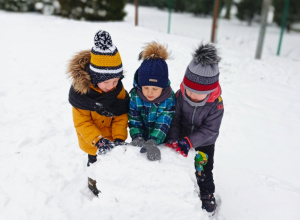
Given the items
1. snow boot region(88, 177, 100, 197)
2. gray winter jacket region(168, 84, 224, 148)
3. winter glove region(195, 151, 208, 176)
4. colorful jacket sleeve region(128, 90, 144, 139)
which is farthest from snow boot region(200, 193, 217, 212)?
snow boot region(88, 177, 100, 197)

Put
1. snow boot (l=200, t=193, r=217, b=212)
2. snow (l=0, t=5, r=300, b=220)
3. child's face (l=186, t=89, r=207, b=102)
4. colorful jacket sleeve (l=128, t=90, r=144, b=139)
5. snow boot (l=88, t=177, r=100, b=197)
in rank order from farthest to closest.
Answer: snow boot (l=88, t=177, r=100, b=197) < snow boot (l=200, t=193, r=217, b=212) < colorful jacket sleeve (l=128, t=90, r=144, b=139) < child's face (l=186, t=89, r=207, b=102) < snow (l=0, t=5, r=300, b=220)

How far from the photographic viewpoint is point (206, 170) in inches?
92.7

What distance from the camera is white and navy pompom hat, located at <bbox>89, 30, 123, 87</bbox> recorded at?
1891 mm

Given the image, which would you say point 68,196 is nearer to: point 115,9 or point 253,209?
point 253,209

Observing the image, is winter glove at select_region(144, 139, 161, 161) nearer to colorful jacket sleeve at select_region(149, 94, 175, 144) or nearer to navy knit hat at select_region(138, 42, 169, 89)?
colorful jacket sleeve at select_region(149, 94, 175, 144)

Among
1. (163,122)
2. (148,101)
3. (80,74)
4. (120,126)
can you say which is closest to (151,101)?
(148,101)

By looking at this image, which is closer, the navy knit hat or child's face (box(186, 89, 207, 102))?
the navy knit hat

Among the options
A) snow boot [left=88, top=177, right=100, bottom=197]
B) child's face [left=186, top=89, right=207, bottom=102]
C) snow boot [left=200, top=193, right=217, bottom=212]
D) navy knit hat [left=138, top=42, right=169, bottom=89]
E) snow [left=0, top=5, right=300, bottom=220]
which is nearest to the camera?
snow [left=0, top=5, right=300, bottom=220]

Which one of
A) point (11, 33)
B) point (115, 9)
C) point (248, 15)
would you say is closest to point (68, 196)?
point (11, 33)

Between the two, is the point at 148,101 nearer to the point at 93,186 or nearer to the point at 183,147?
the point at 183,147

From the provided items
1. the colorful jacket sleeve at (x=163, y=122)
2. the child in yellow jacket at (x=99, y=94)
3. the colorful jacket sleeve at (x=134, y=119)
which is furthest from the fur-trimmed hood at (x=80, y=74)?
the colorful jacket sleeve at (x=163, y=122)

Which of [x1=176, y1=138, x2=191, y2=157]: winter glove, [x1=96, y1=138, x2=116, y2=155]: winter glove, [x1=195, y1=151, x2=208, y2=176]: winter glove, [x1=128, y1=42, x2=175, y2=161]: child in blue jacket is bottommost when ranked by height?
[x1=195, y1=151, x2=208, y2=176]: winter glove

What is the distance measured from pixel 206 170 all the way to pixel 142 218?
3.02 ft

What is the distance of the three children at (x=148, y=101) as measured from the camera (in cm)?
188
